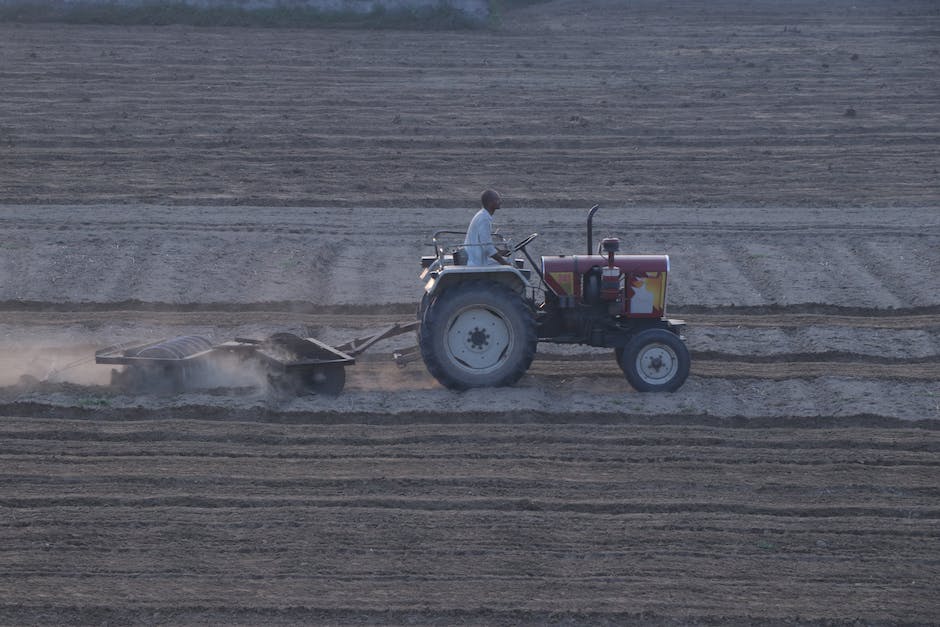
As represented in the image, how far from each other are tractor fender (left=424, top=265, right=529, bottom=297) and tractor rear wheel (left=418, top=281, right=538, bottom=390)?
5 centimetres

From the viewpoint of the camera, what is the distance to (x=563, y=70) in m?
26.4

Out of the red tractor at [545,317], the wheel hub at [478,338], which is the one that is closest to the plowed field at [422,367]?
the red tractor at [545,317]

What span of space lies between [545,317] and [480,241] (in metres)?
0.94

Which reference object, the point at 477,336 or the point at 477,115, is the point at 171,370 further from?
the point at 477,115

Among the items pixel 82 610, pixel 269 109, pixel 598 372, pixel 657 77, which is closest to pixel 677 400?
pixel 598 372

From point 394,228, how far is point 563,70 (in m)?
11.7

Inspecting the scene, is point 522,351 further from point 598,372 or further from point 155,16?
point 155,16

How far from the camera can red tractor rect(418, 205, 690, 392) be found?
9867mm

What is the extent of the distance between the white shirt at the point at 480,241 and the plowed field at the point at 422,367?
3.72 ft

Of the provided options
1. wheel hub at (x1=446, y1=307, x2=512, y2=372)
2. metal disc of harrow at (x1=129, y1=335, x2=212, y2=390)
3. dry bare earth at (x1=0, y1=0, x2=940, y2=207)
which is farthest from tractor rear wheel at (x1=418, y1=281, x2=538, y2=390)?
dry bare earth at (x1=0, y1=0, x2=940, y2=207)

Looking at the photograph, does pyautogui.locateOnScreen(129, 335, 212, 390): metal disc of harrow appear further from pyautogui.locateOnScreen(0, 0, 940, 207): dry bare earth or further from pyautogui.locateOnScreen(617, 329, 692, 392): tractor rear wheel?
pyautogui.locateOnScreen(0, 0, 940, 207): dry bare earth

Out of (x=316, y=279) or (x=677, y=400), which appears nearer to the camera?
(x=677, y=400)

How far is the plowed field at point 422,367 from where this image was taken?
7.00m

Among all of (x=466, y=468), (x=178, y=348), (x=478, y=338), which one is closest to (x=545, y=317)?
(x=478, y=338)
